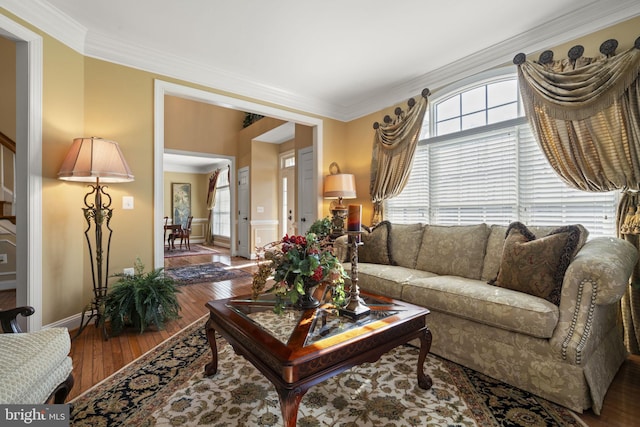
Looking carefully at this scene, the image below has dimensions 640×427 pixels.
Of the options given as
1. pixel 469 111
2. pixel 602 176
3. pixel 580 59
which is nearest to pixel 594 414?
pixel 602 176

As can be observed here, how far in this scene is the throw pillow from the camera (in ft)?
10.9

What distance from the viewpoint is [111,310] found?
262cm

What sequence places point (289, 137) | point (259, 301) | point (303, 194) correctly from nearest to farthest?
point (259, 301) → point (303, 194) → point (289, 137)

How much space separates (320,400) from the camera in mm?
1721

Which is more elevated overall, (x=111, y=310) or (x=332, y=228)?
(x=332, y=228)

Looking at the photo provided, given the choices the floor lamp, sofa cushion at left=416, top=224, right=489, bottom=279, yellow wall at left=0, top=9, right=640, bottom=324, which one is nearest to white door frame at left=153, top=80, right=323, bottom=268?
yellow wall at left=0, top=9, right=640, bottom=324

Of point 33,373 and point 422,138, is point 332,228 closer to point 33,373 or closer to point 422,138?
point 422,138

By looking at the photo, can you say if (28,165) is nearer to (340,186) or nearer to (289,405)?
(289,405)

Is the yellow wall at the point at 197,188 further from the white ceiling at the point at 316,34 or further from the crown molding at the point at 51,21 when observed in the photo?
the crown molding at the point at 51,21

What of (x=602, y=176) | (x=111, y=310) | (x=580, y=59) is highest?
(x=580, y=59)

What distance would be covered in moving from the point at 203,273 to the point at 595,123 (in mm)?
5447

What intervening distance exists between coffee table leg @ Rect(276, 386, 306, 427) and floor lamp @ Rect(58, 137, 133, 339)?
212 centimetres

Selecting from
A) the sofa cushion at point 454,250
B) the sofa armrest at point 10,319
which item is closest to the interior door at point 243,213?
the sofa cushion at point 454,250

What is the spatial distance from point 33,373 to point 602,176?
3619mm
